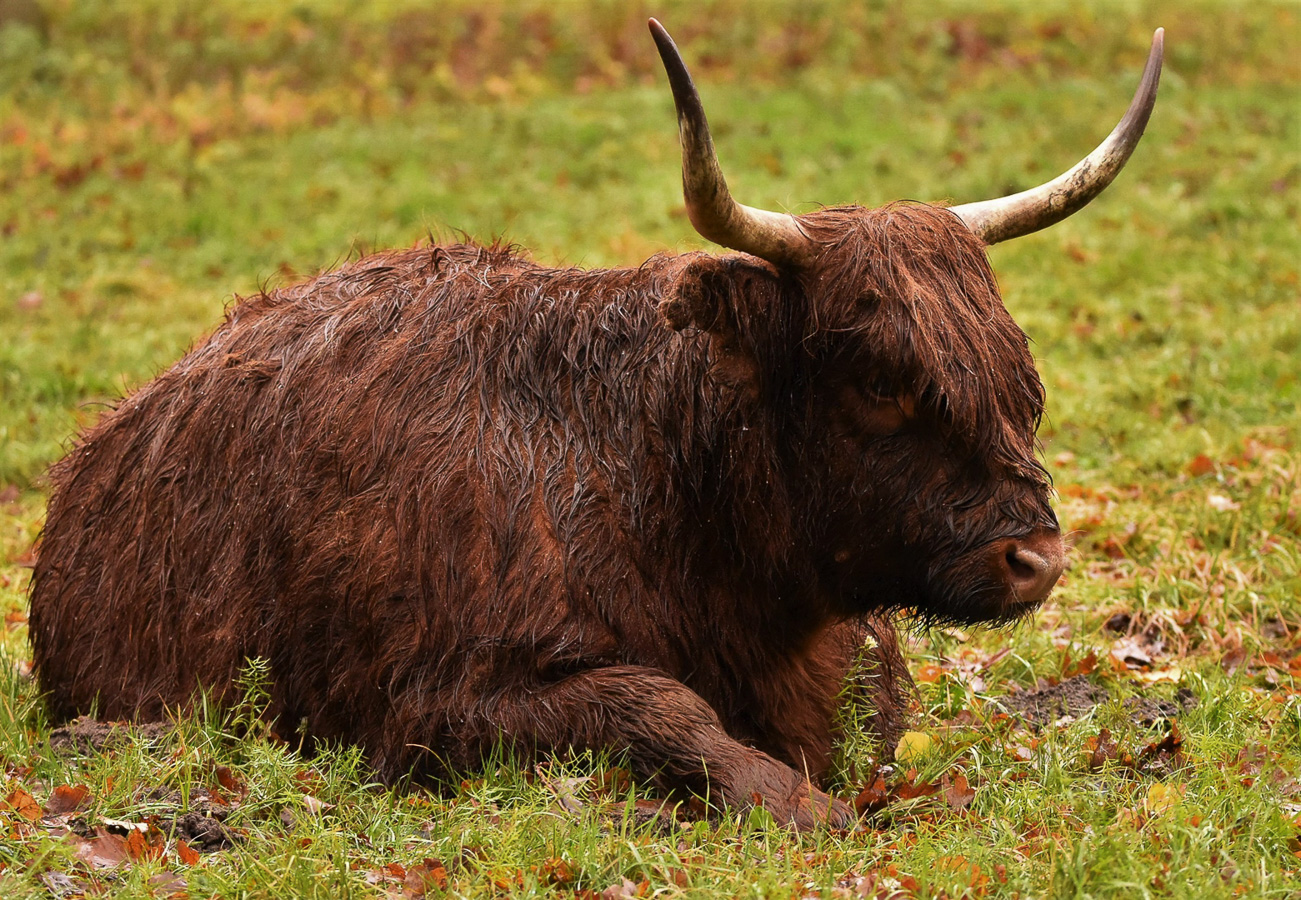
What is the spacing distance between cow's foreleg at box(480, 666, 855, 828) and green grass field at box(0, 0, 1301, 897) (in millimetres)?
96

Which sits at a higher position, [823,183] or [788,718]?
[823,183]

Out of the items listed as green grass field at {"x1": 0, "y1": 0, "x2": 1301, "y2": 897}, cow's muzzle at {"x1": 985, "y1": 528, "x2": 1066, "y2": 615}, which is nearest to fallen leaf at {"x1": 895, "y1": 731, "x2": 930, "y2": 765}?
green grass field at {"x1": 0, "y1": 0, "x2": 1301, "y2": 897}

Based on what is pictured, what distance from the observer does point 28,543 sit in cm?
780

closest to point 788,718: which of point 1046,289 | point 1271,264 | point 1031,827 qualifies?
point 1031,827

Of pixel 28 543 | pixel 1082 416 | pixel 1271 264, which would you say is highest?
pixel 1271 264

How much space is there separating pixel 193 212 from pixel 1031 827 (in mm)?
12077

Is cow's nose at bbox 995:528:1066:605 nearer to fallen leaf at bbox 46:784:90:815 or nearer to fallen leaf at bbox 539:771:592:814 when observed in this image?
fallen leaf at bbox 539:771:592:814

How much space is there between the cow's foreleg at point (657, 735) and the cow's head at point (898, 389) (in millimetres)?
620

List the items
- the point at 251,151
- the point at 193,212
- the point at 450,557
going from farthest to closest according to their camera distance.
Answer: the point at 251,151 → the point at 193,212 → the point at 450,557

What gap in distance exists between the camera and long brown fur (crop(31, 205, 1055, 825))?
14.3 feet

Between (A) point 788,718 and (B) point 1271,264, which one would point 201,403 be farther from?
(B) point 1271,264

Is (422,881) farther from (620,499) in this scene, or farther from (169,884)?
(620,499)

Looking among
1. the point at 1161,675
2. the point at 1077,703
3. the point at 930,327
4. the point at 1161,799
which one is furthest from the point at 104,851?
the point at 1161,675

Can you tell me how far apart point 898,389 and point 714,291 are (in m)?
0.58
